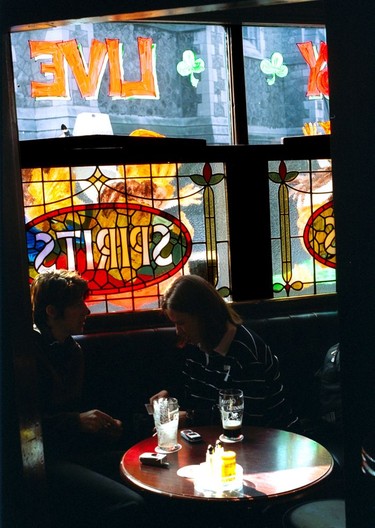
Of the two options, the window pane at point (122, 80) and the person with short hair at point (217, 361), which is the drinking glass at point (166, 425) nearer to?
the person with short hair at point (217, 361)

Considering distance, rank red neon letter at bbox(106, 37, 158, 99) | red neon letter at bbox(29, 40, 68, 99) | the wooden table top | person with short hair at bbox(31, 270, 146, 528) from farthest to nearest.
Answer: red neon letter at bbox(106, 37, 158, 99) < red neon letter at bbox(29, 40, 68, 99) < person with short hair at bbox(31, 270, 146, 528) < the wooden table top

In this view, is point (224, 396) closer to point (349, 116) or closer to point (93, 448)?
point (93, 448)

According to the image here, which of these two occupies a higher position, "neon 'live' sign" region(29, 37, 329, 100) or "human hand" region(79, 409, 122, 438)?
"neon 'live' sign" region(29, 37, 329, 100)

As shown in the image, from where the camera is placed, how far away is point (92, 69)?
14.6ft

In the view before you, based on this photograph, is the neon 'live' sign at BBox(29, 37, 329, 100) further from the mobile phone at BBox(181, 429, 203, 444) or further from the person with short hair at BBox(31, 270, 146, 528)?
the mobile phone at BBox(181, 429, 203, 444)

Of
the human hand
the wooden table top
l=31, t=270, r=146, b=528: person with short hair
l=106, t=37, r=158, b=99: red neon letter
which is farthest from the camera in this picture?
l=106, t=37, r=158, b=99: red neon letter

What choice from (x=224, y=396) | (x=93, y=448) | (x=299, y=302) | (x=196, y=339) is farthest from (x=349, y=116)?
(x=299, y=302)

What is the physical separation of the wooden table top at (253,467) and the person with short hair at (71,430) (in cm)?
32

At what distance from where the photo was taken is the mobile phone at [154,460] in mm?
2545

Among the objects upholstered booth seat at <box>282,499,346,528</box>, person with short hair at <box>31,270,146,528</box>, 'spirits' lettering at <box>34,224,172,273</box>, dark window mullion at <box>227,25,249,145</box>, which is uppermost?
dark window mullion at <box>227,25,249,145</box>

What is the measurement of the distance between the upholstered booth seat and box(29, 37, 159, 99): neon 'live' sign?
9.52 ft

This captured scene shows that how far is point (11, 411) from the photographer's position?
1.55m

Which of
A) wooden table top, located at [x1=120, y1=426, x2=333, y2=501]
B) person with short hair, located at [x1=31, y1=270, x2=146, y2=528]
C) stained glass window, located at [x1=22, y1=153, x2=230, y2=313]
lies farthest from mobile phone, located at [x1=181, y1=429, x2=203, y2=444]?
stained glass window, located at [x1=22, y1=153, x2=230, y2=313]

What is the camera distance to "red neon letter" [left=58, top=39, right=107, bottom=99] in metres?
4.41
